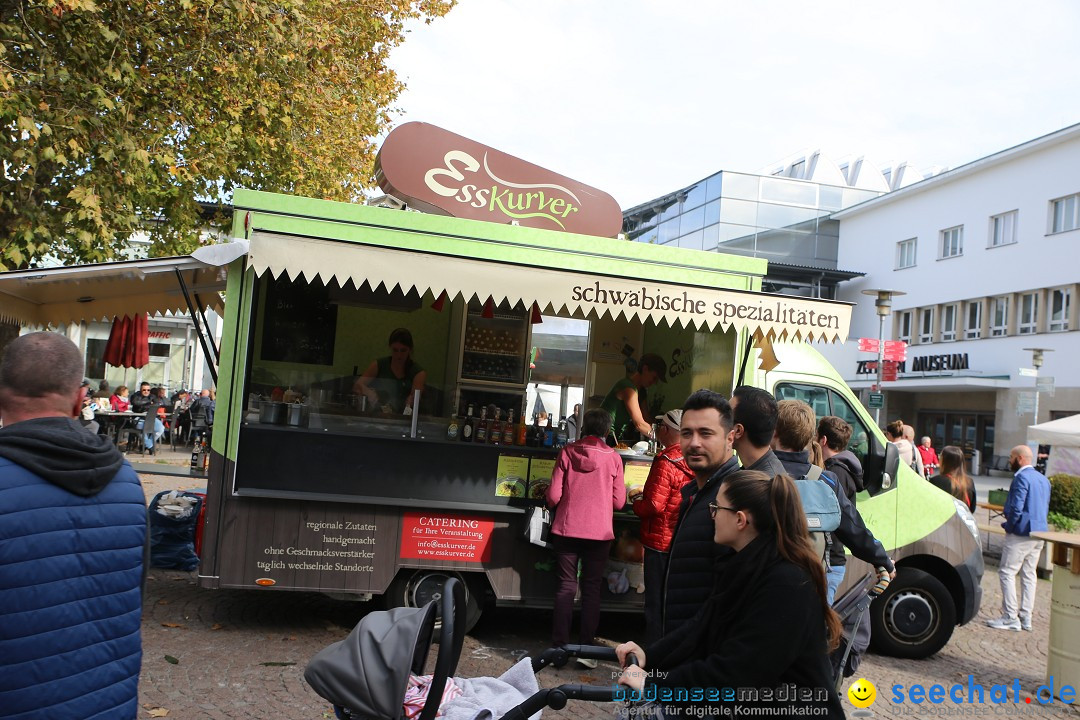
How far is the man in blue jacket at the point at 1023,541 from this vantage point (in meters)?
8.66

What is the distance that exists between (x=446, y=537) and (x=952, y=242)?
114 ft

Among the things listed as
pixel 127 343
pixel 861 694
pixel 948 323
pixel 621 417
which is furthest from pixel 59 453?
pixel 948 323

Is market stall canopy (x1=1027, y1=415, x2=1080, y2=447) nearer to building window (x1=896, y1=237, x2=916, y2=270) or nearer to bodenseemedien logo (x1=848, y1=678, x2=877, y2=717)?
bodenseemedien logo (x1=848, y1=678, x2=877, y2=717)

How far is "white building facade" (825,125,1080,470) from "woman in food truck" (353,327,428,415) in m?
23.9

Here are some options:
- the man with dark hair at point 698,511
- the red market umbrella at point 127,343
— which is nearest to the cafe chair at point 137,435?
the red market umbrella at point 127,343

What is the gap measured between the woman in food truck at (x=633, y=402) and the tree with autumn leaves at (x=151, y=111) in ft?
19.0

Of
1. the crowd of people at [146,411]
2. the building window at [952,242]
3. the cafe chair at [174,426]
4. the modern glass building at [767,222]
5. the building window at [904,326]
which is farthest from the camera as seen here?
the modern glass building at [767,222]

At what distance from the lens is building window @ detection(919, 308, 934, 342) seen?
36.9m

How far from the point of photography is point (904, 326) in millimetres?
38500

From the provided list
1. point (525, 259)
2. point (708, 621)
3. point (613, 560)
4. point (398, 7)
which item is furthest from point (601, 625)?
point (398, 7)

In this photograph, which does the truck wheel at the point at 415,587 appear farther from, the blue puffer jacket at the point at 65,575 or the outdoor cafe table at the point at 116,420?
the outdoor cafe table at the point at 116,420

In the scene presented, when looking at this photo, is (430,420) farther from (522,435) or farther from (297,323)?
(297,323)

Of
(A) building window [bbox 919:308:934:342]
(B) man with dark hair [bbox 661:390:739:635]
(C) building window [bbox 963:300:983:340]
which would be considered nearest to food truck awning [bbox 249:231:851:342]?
(B) man with dark hair [bbox 661:390:739:635]

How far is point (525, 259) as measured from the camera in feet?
20.9
